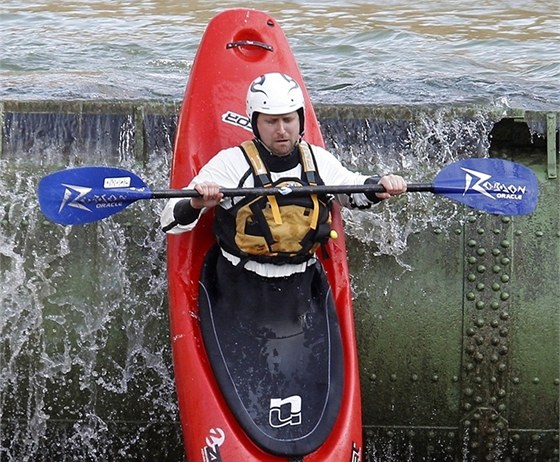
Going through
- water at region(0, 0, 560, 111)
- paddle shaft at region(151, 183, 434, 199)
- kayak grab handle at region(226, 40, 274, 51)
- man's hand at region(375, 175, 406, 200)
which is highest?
kayak grab handle at region(226, 40, 274, 51)

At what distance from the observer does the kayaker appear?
15.9 feet

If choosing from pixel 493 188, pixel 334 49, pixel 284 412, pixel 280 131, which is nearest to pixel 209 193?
pixel 280 131

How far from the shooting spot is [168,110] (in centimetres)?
586

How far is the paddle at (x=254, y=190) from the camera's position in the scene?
4895 mm

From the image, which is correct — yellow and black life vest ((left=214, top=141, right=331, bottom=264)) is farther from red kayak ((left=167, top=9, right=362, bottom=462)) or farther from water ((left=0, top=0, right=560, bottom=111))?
water ((left=0, top=0, right=560, bottom=111))

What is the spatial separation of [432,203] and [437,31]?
6395 millimetres

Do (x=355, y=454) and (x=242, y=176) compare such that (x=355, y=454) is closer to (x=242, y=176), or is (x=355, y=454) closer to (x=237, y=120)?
(x=242, y=176)

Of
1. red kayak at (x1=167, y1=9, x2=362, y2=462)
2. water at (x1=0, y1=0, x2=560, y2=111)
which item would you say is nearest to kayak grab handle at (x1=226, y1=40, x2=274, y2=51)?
red kayak at (x1=167, y1=9, x2=362, y2=462)

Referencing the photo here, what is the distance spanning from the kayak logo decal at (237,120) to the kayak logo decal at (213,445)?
4.78ft

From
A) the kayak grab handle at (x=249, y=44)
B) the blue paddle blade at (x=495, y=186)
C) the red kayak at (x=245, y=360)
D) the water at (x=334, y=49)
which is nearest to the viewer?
the red kayak at (x=245, y=360)

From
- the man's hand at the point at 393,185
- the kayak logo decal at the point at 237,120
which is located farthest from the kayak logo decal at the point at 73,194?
the man's hand at the point at 393,185

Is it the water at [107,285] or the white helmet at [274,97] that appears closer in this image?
the white helmet at [274,97]

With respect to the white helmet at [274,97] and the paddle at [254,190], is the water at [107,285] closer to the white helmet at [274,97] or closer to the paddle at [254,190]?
the paddle at [254,190]

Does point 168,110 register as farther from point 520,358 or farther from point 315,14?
point 315,14
